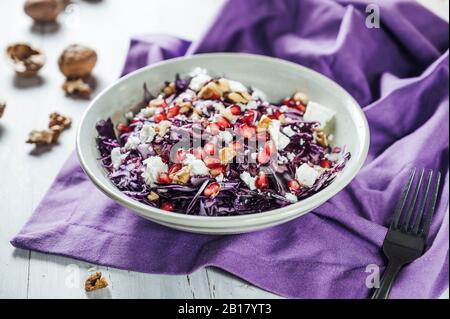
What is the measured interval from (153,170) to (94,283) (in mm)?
424

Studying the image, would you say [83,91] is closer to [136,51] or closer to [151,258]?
[136,51]

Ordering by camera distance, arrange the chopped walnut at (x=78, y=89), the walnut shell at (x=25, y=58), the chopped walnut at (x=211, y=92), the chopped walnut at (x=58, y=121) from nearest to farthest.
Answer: the chopped walnut at (x=211, y=92)
the chopped walnut at (x=58, y=121)
the chopped walnut at (x=78, y=89)
the walnut shell at (x=25, y=58)

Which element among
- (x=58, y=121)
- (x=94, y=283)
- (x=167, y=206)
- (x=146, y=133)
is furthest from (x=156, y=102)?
(x=94, y=283)

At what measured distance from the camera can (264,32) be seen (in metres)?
3.01

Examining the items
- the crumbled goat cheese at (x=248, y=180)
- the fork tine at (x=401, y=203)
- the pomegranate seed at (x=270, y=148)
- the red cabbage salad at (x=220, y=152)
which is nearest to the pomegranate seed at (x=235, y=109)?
the red cabbage salad at (x=220, y=152)

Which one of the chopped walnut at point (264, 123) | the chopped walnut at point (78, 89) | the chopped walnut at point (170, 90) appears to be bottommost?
the chopped walnut at point (78, 89)

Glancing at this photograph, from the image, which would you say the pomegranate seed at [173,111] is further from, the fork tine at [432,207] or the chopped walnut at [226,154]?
the fork tine at [432,207]

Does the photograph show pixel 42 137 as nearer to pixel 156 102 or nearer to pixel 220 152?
pixel 156 102

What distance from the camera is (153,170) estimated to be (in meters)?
2.04

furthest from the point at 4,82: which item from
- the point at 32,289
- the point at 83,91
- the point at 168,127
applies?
the point at 32,289

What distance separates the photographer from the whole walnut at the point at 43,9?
329cm

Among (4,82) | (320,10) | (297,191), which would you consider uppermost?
(320,10)

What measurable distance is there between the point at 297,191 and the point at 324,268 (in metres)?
0.28

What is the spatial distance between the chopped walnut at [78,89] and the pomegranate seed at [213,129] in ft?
3.04
